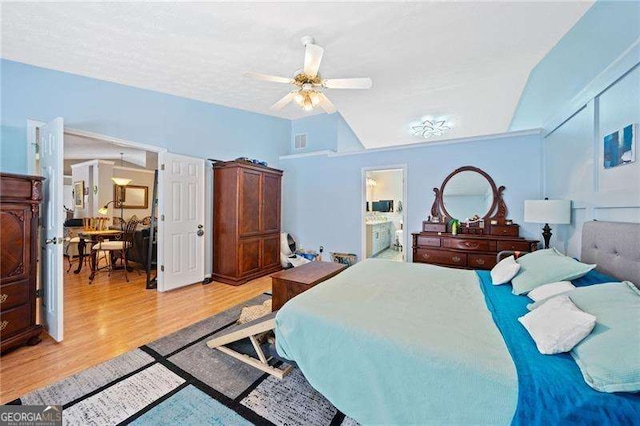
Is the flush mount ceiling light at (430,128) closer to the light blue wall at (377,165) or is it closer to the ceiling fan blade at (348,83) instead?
the light blue wall at (377,165)

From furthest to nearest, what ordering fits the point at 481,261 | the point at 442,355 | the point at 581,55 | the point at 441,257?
the point at 441,257 < the point at 481,261 < the point at 581,55 < the point at 442,355

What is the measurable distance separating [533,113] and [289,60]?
3.64 meters

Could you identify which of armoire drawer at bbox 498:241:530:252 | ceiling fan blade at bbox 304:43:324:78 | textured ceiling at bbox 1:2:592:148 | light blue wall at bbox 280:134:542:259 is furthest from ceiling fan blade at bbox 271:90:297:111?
armoire drawer at bbox 498:241:530:252

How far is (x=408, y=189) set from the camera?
172 inches

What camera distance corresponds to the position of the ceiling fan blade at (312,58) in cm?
217

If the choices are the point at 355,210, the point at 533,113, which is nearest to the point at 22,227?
the point at 355,210

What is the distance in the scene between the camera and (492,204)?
149 inches

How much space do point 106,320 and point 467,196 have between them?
197 inches

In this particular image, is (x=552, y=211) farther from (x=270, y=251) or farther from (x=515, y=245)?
(x=270, y=251)

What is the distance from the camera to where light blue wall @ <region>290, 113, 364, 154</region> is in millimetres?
5215

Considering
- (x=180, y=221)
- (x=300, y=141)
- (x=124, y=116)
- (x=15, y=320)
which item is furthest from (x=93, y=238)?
(x=300, y=141)

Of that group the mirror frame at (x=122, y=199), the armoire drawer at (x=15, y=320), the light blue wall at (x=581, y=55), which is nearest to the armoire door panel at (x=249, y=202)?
the armoire drawer at (x=15, y=320)

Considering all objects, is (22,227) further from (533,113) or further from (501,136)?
(533,113)

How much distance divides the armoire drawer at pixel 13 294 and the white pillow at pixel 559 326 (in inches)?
145
